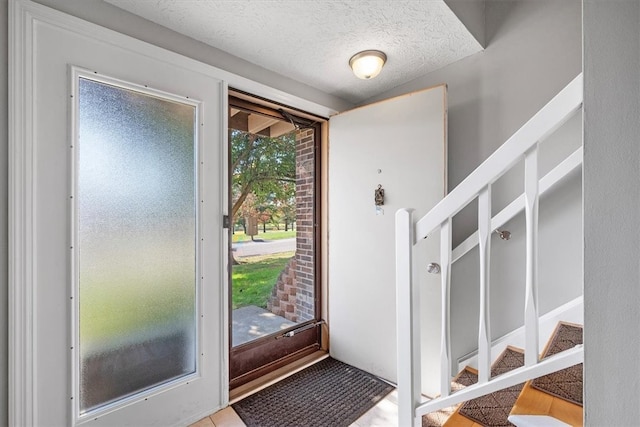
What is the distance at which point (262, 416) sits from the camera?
6.11 ft

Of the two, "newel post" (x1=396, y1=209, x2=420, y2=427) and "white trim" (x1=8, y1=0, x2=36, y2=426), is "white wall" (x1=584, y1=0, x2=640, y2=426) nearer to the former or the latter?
"newel post" (x1=396, y1=209, x2=420, y2=427)

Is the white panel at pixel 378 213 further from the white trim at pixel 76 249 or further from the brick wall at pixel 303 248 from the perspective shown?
the white trim at pixel 76 249

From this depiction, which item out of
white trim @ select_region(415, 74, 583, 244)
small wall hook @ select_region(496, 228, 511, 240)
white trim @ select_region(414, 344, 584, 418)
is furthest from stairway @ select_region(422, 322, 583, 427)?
white trim @ select_region(415, 74, 583, 244)

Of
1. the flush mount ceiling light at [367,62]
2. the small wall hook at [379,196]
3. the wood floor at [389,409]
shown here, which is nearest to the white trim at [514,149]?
the wood floor at [389,409]

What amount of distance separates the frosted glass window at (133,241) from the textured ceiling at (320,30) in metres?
0.46

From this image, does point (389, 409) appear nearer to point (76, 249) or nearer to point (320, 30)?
point (76, 249)

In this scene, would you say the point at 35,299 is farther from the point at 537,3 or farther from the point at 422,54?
the point at 537,3

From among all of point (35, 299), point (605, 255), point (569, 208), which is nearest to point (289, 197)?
point (35, 299)

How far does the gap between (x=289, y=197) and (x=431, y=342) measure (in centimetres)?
149

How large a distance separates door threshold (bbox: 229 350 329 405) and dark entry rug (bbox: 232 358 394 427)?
0.15 ft

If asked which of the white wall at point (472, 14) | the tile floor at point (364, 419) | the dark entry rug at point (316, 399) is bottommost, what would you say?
the tile floor at point (364, 419)

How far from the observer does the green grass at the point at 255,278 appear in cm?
221

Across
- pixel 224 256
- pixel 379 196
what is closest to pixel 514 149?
pixel 379 196

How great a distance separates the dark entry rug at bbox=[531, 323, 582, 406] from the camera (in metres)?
1.23
